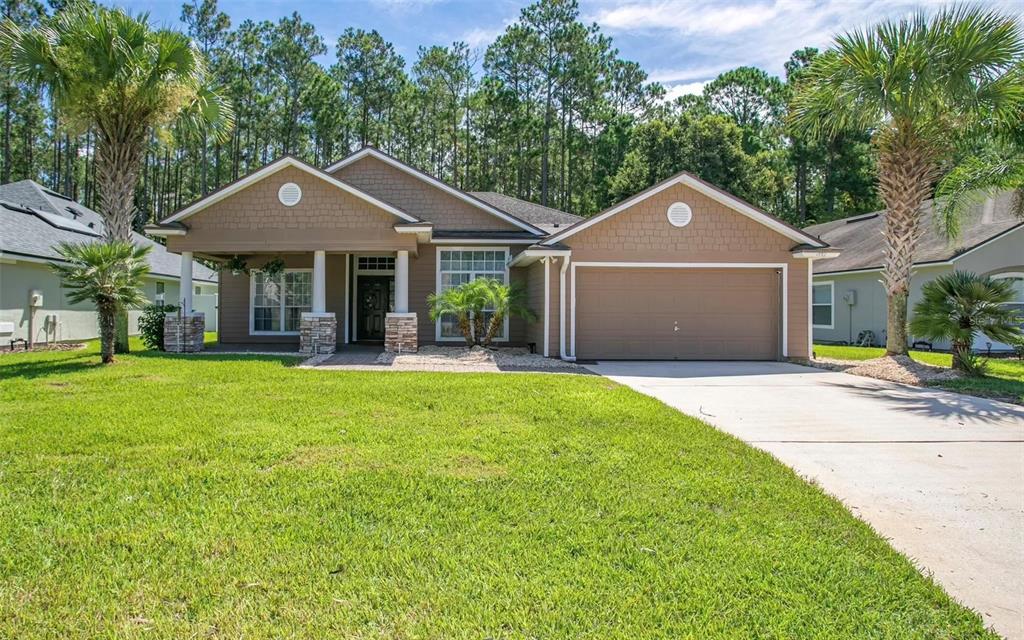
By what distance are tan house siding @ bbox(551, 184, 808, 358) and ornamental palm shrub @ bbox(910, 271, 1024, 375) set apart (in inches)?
129

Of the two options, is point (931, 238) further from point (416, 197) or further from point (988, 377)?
point (416, 197)

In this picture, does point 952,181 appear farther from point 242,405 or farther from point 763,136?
point 763,136

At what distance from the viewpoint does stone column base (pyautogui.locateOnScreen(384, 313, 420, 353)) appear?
1431 centimetres

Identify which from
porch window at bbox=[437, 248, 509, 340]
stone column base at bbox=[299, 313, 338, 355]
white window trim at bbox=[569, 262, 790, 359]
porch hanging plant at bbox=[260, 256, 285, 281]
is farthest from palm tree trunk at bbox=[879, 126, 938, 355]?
porch hanging plant at bbox=[260, 256, 285, 281]

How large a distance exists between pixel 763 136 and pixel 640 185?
1420cm

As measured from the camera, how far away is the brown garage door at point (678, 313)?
14.1 metres

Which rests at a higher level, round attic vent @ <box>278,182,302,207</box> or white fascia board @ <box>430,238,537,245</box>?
round attic vent @ <box>278,182,302,207</box>

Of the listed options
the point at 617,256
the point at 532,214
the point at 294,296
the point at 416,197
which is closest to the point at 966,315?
the point at 617,256

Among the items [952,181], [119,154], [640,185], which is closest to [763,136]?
[640,185]

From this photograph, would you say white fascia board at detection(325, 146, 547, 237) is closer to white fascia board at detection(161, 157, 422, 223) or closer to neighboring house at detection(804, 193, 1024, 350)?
white fascia board at detection(161, 157, 422, 223)

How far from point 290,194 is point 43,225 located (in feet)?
31.9

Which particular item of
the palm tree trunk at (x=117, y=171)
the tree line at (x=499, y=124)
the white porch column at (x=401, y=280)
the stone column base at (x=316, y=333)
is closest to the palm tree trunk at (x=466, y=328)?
the white porch column at (x=401, y=280)

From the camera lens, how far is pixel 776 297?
14273mm

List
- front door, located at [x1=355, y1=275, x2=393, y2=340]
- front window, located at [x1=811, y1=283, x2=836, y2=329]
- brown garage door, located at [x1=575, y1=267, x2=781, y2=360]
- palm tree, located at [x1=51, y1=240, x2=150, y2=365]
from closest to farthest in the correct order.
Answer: palm tree, located at [x1=51, y1=240, x2=150, y2=365]
brown garage door, located at [x1=575, y1=267, x2=781, y2=360]
front door, located at [x1=355, y1=275, x2=393, y2=340]
front window, located at [x1=811, y1=283, x2=836, y2=329]
